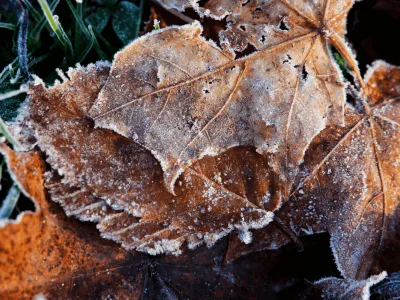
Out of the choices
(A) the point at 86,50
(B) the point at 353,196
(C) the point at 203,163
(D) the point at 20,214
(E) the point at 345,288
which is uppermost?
(A) the point at 86,50

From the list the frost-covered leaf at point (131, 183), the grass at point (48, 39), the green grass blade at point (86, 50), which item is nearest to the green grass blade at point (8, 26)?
the grass at point (48, 39)

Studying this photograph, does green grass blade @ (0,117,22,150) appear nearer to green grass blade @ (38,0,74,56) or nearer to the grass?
the grass

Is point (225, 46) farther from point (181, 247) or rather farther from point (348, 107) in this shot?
point (181, 247)

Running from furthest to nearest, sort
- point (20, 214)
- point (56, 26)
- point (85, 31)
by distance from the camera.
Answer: point (85, 31) < point (56, 26) < point (20, 214)

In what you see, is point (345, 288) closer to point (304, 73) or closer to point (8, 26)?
point (304, 73)

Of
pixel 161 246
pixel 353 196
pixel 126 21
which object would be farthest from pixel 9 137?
pixel 353 196
